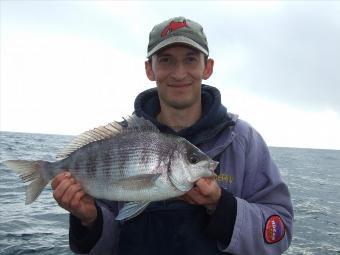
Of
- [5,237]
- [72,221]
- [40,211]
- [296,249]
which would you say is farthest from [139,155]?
[40,211]

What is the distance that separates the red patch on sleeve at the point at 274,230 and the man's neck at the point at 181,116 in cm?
132

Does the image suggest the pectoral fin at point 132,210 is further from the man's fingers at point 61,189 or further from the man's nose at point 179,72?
the man's nose at point 179,72

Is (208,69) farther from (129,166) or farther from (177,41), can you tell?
(129,166)

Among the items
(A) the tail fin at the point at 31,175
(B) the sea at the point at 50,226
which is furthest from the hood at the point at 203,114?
(B) the sea at the point at 50,226

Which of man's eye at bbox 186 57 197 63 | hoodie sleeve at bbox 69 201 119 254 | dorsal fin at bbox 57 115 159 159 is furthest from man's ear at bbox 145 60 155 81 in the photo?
hoodie sleeve at bbox 69 201 119 254

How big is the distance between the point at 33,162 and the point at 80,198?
788 millimetres

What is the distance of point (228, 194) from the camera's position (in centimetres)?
382

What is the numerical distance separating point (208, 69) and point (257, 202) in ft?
5.07

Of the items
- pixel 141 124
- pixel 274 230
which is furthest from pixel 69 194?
pixel 274 230

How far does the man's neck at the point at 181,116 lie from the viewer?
4.54m

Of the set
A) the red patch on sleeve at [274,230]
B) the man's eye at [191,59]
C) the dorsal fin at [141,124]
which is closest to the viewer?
the red patch on sleeve at [274,230]

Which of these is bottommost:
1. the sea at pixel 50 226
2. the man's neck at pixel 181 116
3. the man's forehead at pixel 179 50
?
the sea at pixel 50 226

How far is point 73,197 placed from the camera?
Answer: 402 cm

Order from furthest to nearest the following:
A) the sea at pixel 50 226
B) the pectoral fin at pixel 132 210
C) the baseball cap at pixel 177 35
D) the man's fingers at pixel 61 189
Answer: the sea at pixel 50 226 < the baseball cap at pixel 177 35 < the man's fingers at pixel 61 189 < the pectoral fin at pixel 132 210
